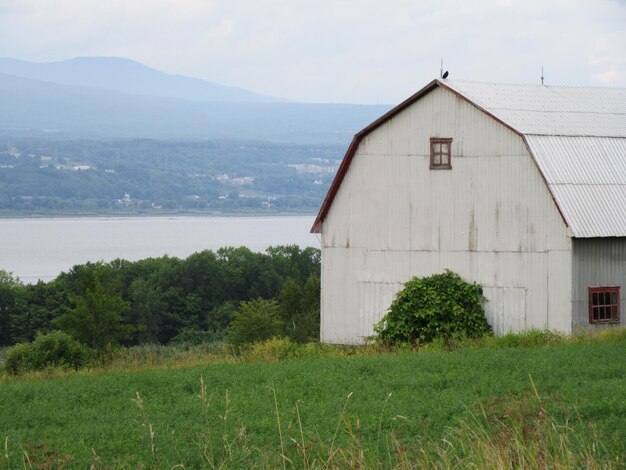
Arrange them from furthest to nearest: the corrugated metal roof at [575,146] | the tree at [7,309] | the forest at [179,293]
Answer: the tree at [7,309] → the forest at [179,293] → the corrugated metal roof at [575,146]

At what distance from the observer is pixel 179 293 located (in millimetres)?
102312

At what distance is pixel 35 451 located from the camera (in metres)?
11.4

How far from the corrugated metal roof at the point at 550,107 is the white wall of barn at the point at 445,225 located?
540mm

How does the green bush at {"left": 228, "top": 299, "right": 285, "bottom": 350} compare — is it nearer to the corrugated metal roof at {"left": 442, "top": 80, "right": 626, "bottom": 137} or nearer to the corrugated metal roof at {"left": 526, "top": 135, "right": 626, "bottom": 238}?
the corrugated metal roof at {"left": 442, "top": 80, "right": 626, "bottom": 137}

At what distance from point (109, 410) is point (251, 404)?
73.4 inches

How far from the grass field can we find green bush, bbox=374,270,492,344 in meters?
8.41

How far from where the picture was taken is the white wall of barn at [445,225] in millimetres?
29109

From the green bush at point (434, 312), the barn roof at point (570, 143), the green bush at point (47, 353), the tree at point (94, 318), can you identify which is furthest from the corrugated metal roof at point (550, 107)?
the tree at point (94, 318)

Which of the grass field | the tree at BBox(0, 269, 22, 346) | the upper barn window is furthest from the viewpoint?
the tree at BBox(0, 269, 22, 346)

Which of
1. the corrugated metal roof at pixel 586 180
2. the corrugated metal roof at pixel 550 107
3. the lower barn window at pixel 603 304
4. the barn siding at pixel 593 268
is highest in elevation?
the corrugated metal roof at pixel 550 107

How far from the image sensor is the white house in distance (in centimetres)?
2864

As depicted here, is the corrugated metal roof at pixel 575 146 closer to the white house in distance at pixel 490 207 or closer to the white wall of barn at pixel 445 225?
the white house in distance at pixel 490 207

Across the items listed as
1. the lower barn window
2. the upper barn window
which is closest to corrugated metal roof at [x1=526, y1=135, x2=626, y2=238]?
the lower barn window

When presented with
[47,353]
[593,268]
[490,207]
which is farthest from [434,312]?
[47,353]
